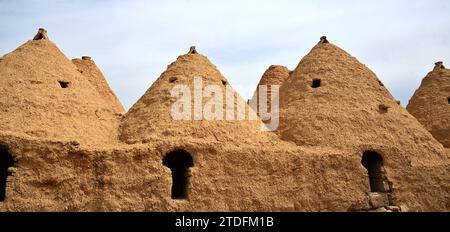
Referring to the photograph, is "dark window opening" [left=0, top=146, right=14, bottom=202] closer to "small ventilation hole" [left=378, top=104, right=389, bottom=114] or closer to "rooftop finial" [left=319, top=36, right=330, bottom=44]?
"small ventilation hole" [left=378, top=104, right=389, bottom=114]

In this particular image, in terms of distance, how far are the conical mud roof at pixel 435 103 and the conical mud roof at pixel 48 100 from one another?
1595 cm

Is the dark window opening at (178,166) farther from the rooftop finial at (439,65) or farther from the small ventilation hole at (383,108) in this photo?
the rooftop finial at (439,65)

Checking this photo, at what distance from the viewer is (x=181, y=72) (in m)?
17.3

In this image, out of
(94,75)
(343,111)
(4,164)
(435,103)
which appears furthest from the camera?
(435,103)

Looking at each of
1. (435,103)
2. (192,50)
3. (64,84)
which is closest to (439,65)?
(435,103)

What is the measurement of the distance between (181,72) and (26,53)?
625 centimetres

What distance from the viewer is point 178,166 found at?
14492mm

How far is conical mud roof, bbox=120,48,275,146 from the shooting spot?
1447 cm

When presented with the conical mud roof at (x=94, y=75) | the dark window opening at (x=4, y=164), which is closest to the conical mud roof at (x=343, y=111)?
the conical mud roof at (x=94, y=75)

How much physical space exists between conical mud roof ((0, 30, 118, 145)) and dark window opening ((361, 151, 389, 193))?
9.63m

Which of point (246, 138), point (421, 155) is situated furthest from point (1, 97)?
point (421, 155)

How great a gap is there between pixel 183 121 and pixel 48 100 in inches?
192

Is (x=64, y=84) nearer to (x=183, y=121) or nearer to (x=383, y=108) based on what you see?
(x=183, y=121)
